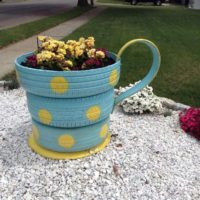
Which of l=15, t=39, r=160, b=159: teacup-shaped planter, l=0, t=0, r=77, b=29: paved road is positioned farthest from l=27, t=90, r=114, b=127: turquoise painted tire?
l=0, t=0, r=77, b=29: paved road

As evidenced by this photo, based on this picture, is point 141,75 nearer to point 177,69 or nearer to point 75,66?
point 177,69

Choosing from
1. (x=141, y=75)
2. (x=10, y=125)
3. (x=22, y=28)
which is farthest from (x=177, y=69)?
(x=22, y=28)

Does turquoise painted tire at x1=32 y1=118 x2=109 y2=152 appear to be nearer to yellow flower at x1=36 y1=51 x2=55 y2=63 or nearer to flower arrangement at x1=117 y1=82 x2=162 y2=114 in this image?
yellow flower at x1=36 y1=51 x2=55 y2=63

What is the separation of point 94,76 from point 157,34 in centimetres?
944

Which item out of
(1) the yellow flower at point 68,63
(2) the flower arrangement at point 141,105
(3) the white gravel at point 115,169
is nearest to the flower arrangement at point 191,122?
(3) the white gravel at point 115,169

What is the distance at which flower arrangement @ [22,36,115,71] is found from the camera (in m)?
3.25

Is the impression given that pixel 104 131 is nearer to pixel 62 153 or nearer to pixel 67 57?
pixel 62 153

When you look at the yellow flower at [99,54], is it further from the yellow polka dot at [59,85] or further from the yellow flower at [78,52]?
the yellow polka dot at [59,85]

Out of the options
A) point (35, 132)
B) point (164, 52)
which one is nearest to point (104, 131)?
point (35, 132)

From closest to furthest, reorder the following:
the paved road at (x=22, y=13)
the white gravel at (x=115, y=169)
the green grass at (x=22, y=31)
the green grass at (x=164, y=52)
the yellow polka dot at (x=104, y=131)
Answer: the white gravel at (x=115, y=169) → the yellow polka dot at (x=104, y=131) → the green grass at (x=164, y=52) → the green grass at (x=22, y=31) → the paved road at (x=22, y=13)

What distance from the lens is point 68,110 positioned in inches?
126

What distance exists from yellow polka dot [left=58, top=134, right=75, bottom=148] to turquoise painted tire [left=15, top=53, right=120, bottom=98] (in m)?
0.45

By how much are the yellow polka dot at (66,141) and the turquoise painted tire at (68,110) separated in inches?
5.9

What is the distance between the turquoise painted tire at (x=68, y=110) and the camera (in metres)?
3.19
